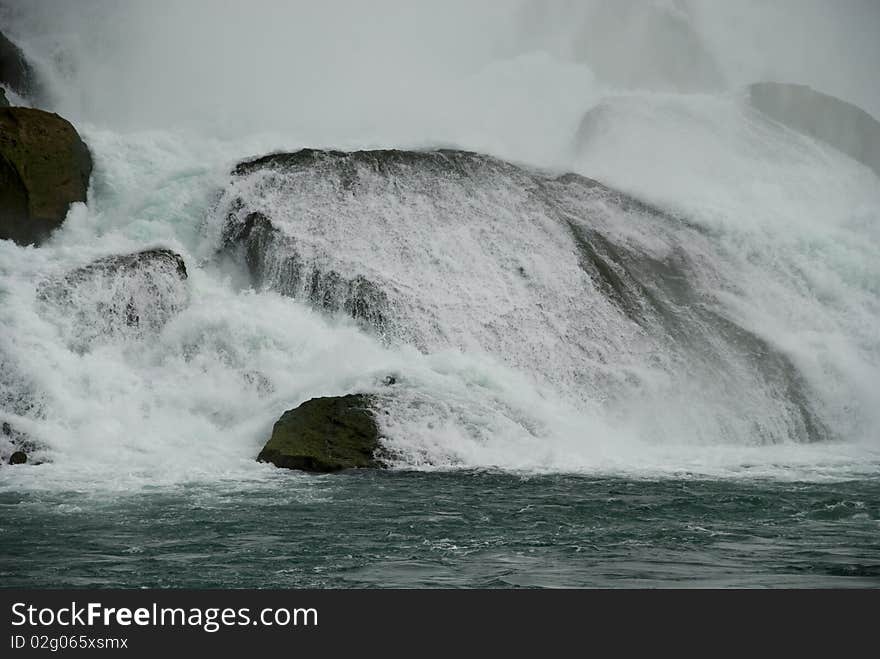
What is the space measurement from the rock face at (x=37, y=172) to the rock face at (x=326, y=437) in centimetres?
1027

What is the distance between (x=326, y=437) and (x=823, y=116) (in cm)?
3817

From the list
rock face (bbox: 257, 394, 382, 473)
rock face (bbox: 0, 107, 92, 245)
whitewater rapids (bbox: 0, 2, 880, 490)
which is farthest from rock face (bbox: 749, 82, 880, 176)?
rock face (bbox: 257, 394, 382, 473)

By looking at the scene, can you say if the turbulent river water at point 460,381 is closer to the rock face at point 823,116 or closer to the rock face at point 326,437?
the rock face at point 326,437

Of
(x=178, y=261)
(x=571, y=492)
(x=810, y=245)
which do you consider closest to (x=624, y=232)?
(x=810, y=245)

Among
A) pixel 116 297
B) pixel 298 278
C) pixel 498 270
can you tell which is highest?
pixel 498 270

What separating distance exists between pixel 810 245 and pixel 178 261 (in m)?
19.7

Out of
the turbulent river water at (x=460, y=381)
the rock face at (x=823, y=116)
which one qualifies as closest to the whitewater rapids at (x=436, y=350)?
the turbulent river water at (x=460, y=381)

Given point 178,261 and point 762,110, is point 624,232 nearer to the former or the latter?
point 178,261

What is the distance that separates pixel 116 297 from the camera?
75.9 feet

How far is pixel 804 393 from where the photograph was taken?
27547 millimetres

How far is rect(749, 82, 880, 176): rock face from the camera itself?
48906mm

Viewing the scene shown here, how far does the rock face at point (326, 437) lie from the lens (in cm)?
1919

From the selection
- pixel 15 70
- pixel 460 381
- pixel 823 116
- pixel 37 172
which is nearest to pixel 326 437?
pixel 460 381

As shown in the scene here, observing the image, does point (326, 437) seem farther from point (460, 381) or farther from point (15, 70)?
point (15, 70)
